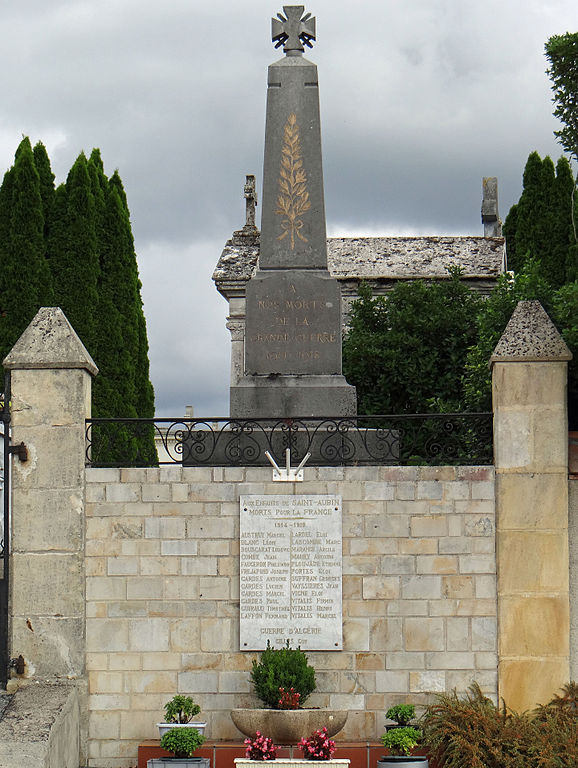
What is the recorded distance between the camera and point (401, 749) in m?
8.77

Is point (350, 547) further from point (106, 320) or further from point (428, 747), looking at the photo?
point (106, 320)

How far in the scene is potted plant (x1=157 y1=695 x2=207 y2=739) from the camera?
29.8ft

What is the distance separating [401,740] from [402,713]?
1.26 feet

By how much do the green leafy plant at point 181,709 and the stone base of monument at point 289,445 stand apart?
202 centimetres

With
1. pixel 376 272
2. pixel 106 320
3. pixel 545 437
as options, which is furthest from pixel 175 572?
pixel 376 272

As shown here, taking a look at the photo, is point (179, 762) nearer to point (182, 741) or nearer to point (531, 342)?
point (182, 741)

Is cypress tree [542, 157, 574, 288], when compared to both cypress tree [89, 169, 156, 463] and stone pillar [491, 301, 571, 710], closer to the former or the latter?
cypress tree [89, 169, 156, 463]

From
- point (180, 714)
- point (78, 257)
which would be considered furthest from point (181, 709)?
point (78, 257)

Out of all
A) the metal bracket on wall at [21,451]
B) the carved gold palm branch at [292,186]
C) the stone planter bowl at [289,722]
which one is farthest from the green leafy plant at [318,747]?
the carved gold palm branch at [292,186]

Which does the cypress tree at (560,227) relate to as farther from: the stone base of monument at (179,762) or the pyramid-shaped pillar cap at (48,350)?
the stone base of monument at (179,762)

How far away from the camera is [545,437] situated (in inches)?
379

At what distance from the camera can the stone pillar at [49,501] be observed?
966cm

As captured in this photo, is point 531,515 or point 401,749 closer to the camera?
point 401,749

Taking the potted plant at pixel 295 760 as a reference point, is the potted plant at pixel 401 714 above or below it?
above
